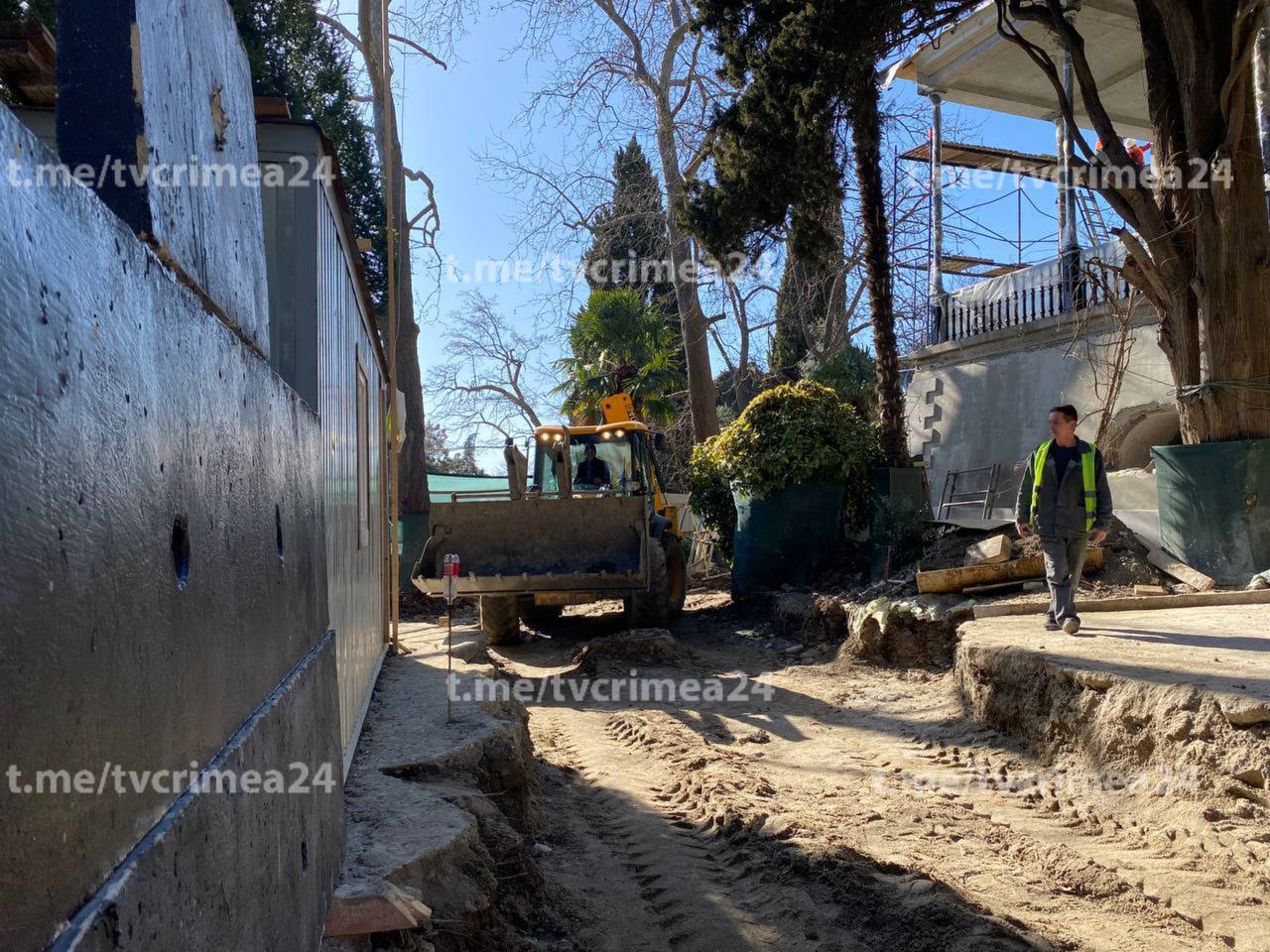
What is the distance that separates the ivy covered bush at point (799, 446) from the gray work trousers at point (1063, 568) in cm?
519

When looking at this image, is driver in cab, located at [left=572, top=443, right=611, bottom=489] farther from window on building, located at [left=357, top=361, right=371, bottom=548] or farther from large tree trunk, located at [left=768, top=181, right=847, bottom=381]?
window on building, located at [left=357, top=361, right=371, bottom=548]

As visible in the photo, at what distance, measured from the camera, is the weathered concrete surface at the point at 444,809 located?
11.1 ft

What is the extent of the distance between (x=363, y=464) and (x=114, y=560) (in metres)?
5.93

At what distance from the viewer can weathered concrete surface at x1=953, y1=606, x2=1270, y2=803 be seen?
461 centimetres

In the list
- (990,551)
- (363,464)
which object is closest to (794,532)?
(990,551)

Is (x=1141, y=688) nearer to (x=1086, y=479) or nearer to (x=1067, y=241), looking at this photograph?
(x=1086, y=479)

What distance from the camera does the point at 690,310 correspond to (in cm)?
1919

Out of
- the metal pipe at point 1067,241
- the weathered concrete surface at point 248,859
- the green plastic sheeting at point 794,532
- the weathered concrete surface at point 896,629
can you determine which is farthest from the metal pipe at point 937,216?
the weathered concrete surface at point 248,859

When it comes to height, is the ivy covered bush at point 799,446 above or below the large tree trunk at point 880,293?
below

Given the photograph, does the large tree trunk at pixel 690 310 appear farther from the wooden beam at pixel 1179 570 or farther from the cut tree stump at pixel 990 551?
the wooden beam at pixel 1179 570

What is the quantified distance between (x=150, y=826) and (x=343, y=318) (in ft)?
15.5

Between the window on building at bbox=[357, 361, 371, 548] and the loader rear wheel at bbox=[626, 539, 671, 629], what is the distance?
408 centimetres

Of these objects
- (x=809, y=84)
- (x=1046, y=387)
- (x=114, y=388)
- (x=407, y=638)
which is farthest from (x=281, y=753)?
(x=1046, y=387)

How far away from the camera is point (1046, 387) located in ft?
48.9
